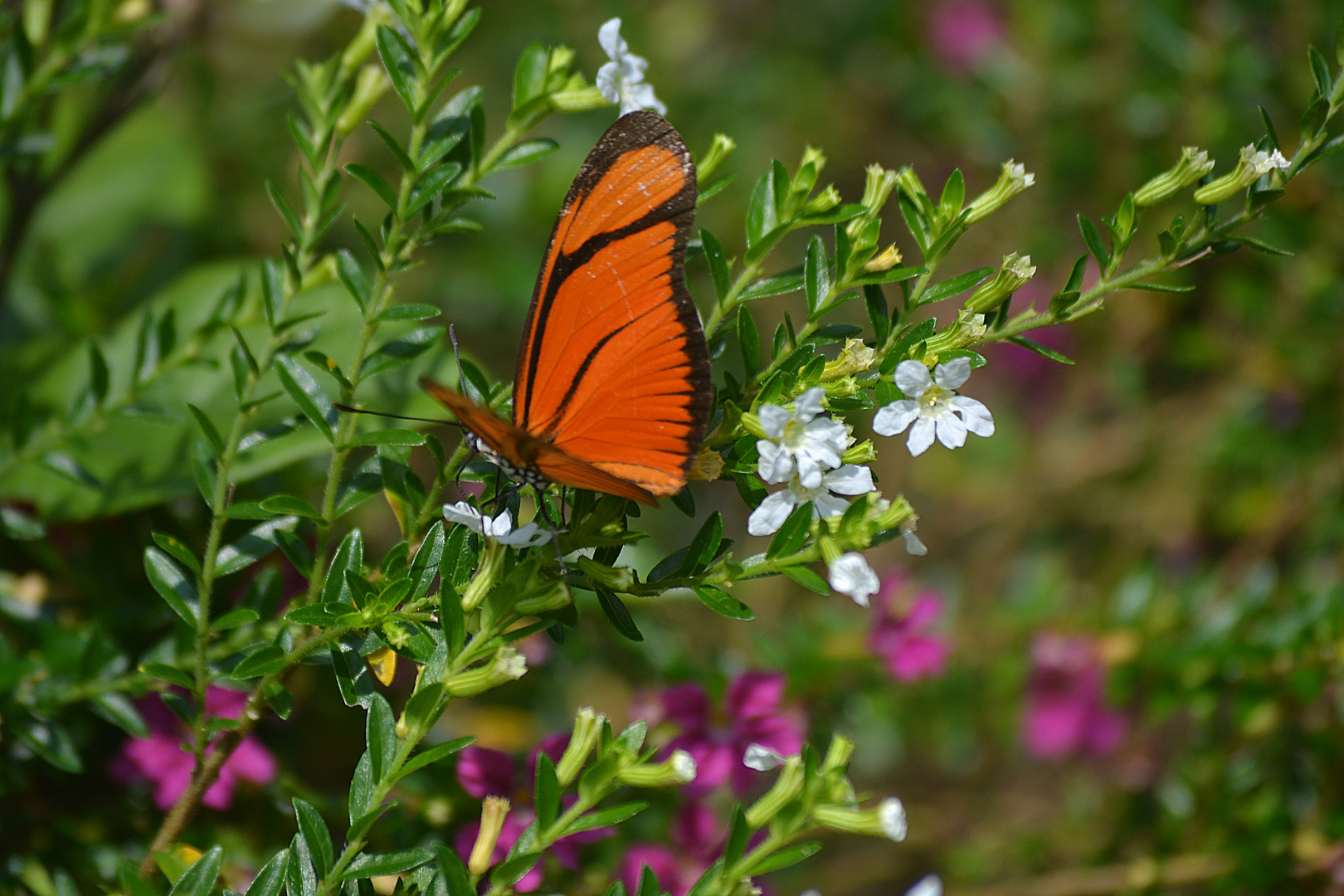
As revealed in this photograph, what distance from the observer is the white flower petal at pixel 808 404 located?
1.73 ft

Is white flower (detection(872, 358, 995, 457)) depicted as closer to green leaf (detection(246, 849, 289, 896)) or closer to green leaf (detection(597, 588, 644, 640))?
green leaf (detection(597, 588, 644, 640))

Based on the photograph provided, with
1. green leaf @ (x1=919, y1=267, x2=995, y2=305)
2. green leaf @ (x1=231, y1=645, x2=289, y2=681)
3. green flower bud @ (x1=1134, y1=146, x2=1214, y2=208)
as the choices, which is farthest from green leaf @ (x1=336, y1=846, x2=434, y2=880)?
green flower bud @ (x1=1134, y1=146, x2=1214, y2=208)

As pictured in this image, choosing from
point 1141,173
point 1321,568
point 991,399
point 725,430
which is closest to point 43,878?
point 725,430

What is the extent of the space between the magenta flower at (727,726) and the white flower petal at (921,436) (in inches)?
16.4

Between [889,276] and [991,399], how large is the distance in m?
1.77

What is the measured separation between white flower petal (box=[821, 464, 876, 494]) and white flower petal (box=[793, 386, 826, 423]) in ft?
0.14

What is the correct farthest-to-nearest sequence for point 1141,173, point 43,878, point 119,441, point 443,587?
point 1141,173
point 119,441
point 43,878
point 443,587

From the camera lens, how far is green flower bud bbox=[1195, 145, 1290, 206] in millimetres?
597

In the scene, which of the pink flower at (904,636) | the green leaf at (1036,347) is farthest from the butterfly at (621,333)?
the pink flower at (904,636)

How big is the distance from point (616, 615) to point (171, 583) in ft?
1.09

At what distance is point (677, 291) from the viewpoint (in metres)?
0.60

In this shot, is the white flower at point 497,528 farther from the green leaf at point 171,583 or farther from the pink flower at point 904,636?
the pink flower at point 904,636

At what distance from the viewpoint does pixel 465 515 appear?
0.57m

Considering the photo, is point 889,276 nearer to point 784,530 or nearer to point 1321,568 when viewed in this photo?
point 784,530
